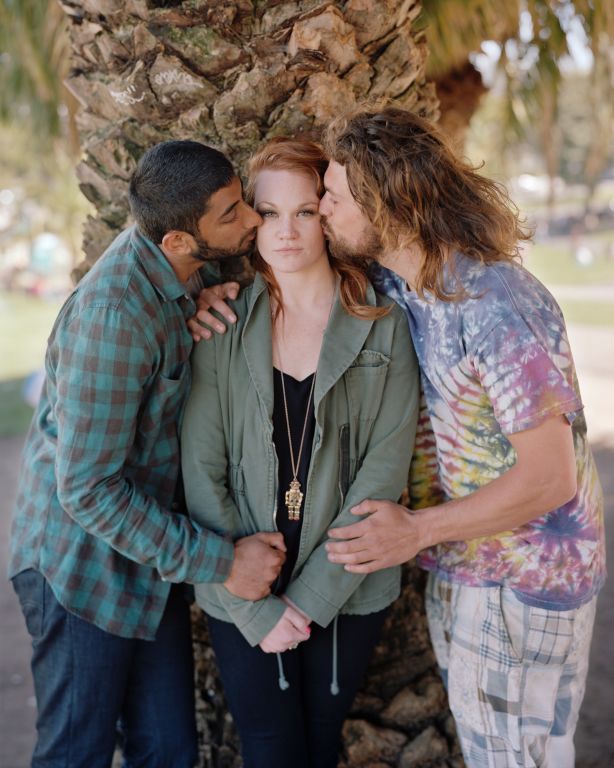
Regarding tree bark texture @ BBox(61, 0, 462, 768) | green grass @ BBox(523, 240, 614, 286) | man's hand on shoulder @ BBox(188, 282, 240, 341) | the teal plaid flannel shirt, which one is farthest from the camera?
green grass @ BBox(523, 240, 614, 286)

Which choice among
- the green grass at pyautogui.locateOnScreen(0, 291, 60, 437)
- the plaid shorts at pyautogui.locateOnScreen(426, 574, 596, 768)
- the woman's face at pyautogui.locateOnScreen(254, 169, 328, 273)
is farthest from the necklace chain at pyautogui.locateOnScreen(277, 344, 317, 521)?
the green grass at pyautogui.locateOnScreen(0, 291, 60, 437)

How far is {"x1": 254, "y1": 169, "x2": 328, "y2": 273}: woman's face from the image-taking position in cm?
230

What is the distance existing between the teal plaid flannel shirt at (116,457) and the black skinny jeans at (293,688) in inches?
11.1

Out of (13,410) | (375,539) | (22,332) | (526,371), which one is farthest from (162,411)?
(22,332)

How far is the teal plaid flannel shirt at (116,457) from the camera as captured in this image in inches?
83.2

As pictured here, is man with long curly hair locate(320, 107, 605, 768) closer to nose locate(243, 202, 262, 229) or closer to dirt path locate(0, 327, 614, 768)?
nose locate(243, 202, 262, 229)

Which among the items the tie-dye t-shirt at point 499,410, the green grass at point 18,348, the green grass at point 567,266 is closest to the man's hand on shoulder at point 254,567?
the tie-dye t-shirt at point 499,410

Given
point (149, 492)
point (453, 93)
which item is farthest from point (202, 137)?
point (453, 93)

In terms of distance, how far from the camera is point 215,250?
2305 mm

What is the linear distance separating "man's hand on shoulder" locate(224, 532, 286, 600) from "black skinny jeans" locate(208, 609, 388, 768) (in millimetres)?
209

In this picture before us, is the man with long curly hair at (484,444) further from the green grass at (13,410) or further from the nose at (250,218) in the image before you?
the green grass at (13,410)

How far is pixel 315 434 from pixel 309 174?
735 mm

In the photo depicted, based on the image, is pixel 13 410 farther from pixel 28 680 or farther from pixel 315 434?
pixel 315 434

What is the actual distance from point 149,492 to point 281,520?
39 centimetres
